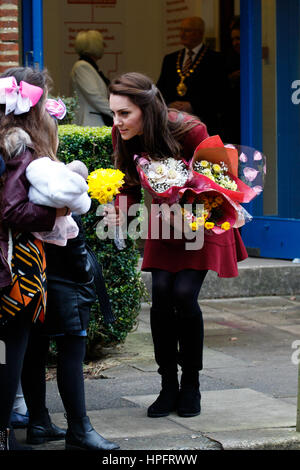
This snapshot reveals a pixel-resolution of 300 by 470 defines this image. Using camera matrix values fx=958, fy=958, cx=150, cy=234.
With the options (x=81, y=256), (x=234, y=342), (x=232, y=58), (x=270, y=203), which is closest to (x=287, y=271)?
(x=270, y=203)

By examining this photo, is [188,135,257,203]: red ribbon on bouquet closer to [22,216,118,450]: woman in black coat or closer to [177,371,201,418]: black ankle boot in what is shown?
[22,216,118,450]: woman in black coat

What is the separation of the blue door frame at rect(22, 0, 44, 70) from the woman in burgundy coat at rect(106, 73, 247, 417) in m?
3.14

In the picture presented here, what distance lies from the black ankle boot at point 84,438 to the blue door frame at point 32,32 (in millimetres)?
4151

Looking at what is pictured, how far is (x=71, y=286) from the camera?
4289 mm

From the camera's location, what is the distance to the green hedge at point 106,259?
5855 mm

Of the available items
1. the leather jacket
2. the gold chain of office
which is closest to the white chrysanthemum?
the leather jacket

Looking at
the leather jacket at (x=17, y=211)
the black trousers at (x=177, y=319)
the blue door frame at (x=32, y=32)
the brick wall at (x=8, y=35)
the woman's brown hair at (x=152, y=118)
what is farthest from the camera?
the blue door frame at (x=32, y=32)

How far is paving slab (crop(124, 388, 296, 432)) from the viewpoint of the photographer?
471 cm

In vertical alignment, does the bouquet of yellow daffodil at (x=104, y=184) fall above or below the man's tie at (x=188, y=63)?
below

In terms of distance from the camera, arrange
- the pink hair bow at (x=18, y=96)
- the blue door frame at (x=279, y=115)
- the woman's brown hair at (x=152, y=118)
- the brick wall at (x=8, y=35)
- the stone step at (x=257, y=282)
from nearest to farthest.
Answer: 1. the pink hair bow at (x=18, y=96)
2. the woman's brown hair at (x=152, y=118)
3. the brick wall at (x=8, y=35)
4. the stone step at (x=257, y=282)
5. the blue door frame at (x=279, y=115)

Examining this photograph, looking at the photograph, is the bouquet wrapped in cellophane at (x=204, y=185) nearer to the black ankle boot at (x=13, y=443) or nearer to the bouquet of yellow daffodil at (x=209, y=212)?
the bouquet of yellow daffodil at (x=209, y=212)

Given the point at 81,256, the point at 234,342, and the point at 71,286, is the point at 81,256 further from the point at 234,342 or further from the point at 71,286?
the point at 234,342

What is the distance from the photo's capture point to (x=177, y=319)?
194 inches

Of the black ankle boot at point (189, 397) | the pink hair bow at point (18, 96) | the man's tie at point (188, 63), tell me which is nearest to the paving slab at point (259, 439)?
the black ankle boot at point (189, 397)
